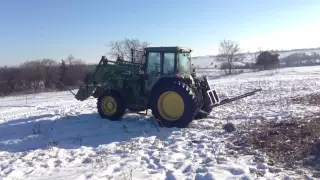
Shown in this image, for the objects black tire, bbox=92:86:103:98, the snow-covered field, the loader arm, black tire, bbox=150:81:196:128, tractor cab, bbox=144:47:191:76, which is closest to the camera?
the snow-covered field

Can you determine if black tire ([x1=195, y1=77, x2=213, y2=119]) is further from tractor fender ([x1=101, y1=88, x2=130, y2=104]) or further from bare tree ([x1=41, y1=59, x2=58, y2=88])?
bare tree ([x1=41, y1=59, x2=58, y2=88])

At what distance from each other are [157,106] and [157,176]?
Result: 4618 millimetres

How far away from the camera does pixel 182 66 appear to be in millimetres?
11312

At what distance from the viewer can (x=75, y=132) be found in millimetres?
9836

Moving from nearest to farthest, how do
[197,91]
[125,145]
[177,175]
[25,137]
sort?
[177,175]
[125,145]
[25,137]
[197,91]

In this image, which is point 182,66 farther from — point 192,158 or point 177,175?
point 177,175

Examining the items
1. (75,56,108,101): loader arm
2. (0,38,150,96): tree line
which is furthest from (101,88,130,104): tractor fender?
(0,38,150,96): tree line

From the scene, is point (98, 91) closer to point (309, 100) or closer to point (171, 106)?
point (171, 106)

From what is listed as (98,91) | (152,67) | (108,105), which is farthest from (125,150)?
(98,91)

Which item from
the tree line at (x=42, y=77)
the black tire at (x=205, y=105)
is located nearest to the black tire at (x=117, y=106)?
the black tire at (x=205, y=105)

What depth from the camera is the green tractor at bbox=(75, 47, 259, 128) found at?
1024 centimetres

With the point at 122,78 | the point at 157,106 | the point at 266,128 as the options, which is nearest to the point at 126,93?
the point at 122,78

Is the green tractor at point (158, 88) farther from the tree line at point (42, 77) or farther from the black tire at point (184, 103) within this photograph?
the tree line at point (42, 77)

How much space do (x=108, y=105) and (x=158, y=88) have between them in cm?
198
